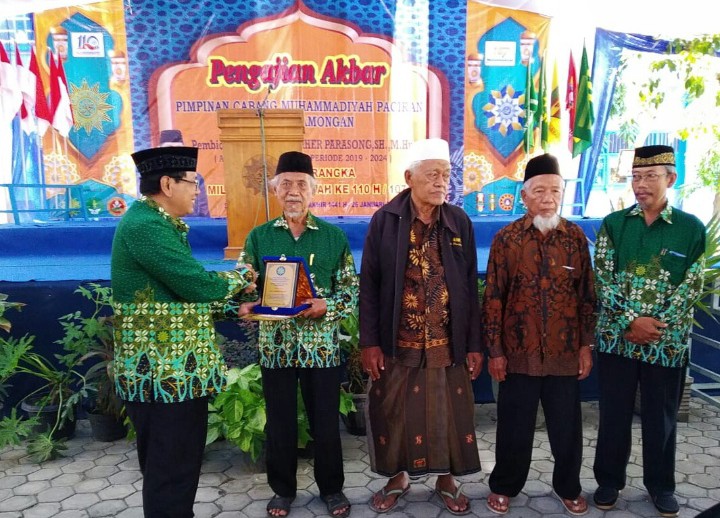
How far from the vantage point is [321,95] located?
21.9ft

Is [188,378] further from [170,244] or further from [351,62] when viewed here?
[351,62]

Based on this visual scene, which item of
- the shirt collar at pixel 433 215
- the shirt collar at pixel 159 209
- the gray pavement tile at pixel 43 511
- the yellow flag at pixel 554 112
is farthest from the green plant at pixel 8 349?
the yellow flag at pixel 554 112

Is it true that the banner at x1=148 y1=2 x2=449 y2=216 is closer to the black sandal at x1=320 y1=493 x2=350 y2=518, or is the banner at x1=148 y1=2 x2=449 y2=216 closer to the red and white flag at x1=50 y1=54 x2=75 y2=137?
the red and white flag at x1=50 y1=54 x2=75 y2=137

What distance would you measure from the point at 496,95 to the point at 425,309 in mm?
5330

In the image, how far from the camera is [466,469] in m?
2.69

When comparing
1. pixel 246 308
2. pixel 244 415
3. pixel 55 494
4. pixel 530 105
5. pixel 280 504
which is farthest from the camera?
pixel 530 105

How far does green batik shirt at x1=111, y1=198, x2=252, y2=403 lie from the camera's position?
1.89 metres

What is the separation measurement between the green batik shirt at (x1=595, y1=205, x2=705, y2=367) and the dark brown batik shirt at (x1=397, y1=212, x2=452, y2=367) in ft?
2.62

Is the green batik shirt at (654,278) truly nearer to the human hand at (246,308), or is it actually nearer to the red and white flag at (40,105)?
the human hand at (246,308)

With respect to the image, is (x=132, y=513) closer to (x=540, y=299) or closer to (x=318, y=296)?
(x=318, y=296)

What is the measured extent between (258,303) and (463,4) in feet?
19.5

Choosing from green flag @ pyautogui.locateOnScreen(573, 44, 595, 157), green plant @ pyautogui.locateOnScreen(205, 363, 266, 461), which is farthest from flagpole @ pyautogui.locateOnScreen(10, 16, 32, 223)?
green flag @ pyautogui.locateOnScreen(573, 44, 595, 157)

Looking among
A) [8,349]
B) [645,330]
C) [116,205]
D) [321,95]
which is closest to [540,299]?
[645,330]

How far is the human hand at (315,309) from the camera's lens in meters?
2.41
